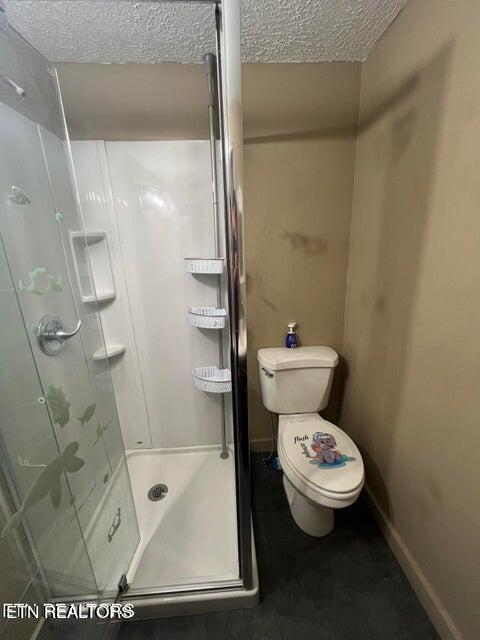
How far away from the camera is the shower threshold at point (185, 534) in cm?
100

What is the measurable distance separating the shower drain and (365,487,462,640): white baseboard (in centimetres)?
110

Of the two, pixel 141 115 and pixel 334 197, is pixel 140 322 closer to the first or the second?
pixel 141 115

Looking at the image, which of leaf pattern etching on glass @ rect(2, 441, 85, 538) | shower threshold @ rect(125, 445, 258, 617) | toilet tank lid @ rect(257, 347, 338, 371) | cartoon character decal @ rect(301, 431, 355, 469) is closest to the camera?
leaf pattern etching on glass @ rect(2, 441, 85, 538)

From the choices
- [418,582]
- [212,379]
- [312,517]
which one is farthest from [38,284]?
[418,582]

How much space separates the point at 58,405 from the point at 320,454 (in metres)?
1.05

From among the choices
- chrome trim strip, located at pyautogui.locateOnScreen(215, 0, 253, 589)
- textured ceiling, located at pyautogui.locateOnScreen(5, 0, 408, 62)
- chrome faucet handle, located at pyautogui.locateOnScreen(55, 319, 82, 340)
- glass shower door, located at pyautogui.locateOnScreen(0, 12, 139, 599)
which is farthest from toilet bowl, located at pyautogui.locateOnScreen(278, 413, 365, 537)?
textured ceiling, located at pyautogui.locateOnScreen(5, 0, 408, 62)

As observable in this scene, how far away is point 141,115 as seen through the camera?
1.22m

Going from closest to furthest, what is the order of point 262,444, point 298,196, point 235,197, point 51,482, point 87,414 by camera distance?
point 235,197, point 51,482, point 87,414, point 298,196, point 262,444

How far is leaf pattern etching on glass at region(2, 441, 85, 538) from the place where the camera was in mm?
772

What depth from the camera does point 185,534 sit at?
1.24 metres

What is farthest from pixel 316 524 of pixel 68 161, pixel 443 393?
pixel 68 161

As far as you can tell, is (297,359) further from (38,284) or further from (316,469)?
(38,284)

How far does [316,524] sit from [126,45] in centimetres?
224

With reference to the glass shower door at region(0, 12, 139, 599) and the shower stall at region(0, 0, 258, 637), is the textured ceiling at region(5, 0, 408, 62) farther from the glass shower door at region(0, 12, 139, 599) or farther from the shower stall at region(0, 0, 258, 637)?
the glass shower door at region(0, 12, 139, 599)
